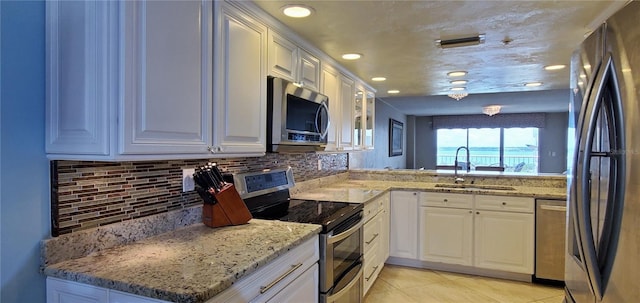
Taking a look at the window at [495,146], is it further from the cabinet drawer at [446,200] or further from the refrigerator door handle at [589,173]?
the refrigerator door handle at [589,173]

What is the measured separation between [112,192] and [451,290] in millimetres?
2772

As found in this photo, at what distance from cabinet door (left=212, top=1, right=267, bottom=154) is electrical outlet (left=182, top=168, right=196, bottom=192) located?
0.91 feet

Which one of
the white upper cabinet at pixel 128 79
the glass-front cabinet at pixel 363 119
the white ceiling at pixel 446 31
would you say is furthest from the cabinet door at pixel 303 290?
the glass-front cabinet at pixel 363 119

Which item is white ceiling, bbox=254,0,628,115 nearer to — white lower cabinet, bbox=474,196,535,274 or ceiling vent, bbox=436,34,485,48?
ceiling vent, bbox=436,34,485,48

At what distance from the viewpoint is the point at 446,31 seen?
2293 mm

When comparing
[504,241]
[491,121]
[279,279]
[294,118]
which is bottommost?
[504,241]

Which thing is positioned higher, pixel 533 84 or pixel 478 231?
pixel 533 84

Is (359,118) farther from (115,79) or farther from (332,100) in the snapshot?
(115,79)

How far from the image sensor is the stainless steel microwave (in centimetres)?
202

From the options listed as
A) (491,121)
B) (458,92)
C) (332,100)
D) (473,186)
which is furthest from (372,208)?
(491,121)

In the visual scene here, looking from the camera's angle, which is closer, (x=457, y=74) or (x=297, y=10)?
(x=297, y=10)

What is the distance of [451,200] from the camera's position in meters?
3.36

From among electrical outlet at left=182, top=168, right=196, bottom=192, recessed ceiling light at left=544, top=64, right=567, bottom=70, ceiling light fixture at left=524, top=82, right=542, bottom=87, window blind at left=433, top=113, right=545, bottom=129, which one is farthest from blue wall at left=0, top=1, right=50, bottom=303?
window blind at left=433, top=113, right=545, bottom=129

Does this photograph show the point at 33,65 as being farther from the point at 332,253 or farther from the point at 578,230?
the point at 578,230
